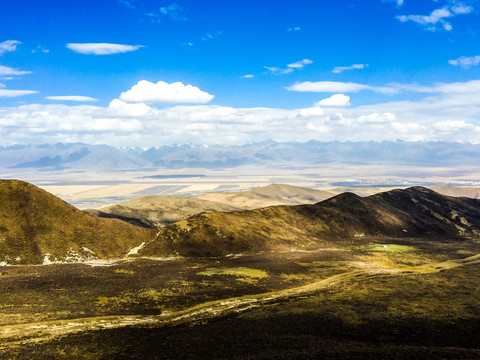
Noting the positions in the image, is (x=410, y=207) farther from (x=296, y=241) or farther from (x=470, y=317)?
(x=470, y=317)

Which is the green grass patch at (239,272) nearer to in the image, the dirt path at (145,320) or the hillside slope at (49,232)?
the dirt path at (145,320)

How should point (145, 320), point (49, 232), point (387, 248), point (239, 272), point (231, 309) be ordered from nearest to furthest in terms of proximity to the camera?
→ point (145, 320), point (231, 309), point (239, 272), point (49, 232), point (387, 248)

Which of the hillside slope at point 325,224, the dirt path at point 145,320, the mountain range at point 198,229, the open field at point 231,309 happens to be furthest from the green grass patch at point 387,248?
the dirt path at point 145,320

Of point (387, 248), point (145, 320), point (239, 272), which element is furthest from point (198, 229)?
point (387, 248)

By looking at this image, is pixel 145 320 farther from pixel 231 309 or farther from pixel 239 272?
pixel 239 272

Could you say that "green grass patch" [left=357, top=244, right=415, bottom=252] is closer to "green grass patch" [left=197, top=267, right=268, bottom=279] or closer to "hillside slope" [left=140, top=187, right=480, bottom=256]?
"hillside slope" [left=140, top=187, right=480, bottom=256]

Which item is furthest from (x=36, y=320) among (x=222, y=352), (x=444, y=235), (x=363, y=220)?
(x=444, y=235)
